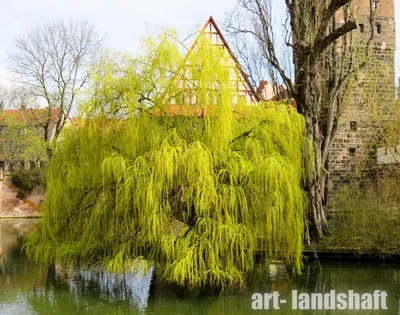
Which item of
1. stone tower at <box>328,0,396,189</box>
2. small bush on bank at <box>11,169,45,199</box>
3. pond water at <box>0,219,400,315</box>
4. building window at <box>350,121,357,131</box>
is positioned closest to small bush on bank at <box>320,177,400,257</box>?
pond water at <box>0,219,400,315</box>

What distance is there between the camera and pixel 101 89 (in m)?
9.62

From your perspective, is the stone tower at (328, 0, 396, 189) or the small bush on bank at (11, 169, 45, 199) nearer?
the stone tower at (328, 0, 396, 189)

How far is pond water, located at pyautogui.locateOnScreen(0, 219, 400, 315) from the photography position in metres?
8.38

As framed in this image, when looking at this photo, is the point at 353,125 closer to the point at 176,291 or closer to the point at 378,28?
the point at 378,28

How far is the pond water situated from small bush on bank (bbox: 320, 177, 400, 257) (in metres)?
0.44

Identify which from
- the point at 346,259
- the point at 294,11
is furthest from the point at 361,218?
the point at 294,11

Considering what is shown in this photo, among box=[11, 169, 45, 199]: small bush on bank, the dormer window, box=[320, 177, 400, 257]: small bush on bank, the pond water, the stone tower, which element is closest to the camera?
the pond water

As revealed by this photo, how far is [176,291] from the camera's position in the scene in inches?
355

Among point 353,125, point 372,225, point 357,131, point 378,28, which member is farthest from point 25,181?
point 372,225

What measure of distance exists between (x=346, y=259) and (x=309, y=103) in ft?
12.8

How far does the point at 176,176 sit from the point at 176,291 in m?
1.99

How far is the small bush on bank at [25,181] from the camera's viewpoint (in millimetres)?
30453

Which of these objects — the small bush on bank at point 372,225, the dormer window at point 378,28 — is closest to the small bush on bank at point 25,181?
the dormer window at point 378,28

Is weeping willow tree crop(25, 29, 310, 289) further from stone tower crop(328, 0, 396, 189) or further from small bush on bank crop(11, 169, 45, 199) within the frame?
small bush on bank crop(11, 169, 45, 199)
